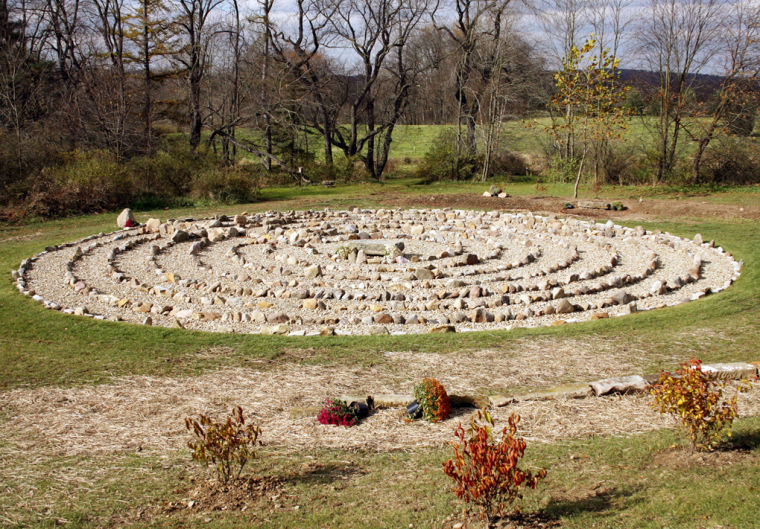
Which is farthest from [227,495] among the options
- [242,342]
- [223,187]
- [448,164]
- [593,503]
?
[448,164]

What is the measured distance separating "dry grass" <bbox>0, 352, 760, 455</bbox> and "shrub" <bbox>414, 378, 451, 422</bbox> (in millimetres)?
113

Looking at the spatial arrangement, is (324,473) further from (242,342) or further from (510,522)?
(242,342)

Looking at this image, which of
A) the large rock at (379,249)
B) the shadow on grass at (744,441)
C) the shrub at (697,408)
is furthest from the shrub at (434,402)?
the large rock at (379,249)

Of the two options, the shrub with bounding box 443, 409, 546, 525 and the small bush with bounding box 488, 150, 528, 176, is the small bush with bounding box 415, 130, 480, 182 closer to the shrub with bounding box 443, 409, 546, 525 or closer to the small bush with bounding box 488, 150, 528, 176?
the small bush with bounding box 488, 150, 528, 176

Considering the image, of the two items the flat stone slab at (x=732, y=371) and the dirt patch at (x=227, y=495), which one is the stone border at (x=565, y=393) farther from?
the dirt patch at (x=227, y=495)

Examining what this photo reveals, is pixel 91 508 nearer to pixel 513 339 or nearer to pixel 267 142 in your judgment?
pixel 513 339

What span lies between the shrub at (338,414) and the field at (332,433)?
0.46 feet

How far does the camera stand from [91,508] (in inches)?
189

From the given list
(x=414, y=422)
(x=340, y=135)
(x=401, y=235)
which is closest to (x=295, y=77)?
(x=340, y=135)

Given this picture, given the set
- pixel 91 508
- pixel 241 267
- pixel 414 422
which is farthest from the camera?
pixel 241 267

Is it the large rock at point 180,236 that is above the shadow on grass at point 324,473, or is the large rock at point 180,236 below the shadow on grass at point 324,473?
above

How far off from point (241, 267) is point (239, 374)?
22.1ft

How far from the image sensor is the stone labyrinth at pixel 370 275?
10539mm

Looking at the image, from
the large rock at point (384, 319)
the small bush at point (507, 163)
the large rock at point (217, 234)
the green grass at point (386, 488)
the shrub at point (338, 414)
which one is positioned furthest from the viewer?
the small bush at point (507, 163)
